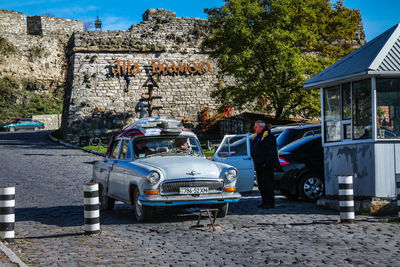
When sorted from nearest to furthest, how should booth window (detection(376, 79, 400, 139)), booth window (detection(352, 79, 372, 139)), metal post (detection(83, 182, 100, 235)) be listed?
1. metal post (detection(83, 182, 100, 235))
2. booth window (detection(376, 79, 400, 139))
3. booth window (detection(352, 79, 372, 139))

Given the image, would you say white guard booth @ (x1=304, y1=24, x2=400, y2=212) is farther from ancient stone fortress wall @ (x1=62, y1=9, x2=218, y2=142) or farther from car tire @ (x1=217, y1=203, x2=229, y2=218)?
ancient stone fortress wall @ (x1=62, y1=9, x2=218, y2=142)

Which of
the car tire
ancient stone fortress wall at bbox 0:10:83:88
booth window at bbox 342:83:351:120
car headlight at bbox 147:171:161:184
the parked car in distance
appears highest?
ancient stone fortress wall at bbox 0:10:83:88

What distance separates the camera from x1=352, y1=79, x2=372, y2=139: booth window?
35.7 feet

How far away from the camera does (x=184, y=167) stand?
33.6 feet

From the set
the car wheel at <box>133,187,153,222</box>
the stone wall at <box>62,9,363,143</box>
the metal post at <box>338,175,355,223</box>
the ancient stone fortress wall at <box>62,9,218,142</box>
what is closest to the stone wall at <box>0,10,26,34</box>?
the stone wall at <box>62,9,363,143</box>

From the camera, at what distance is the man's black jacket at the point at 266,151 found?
1199cm

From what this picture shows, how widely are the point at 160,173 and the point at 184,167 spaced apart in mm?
489

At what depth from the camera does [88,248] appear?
8000mm

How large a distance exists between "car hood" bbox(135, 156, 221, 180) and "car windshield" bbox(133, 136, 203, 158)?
363 millimetres

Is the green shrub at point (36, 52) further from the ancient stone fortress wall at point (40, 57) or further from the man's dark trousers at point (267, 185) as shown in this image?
the man's dark trousers at point (267, 185)

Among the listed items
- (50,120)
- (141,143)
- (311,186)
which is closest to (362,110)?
(311,186)

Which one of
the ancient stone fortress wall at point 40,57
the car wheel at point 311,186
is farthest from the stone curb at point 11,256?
the ancient stone fortress wall at point 40,57

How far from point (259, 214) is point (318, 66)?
62.5 ft

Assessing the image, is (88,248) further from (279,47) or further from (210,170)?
A: (279,47)
